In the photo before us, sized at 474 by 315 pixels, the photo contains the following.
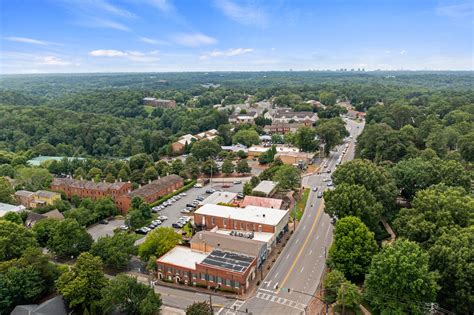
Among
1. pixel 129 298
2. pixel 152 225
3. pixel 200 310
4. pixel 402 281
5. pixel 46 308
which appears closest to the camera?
pixel 402 281

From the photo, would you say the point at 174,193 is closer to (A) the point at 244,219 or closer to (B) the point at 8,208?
(A) the point at 244,219

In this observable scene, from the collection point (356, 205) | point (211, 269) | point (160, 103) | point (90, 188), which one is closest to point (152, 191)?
point (90, 188)

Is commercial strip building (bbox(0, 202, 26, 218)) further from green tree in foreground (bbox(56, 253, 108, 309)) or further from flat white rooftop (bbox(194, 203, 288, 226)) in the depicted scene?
flat white rooftop (bbox(194, 203, 288, 226))

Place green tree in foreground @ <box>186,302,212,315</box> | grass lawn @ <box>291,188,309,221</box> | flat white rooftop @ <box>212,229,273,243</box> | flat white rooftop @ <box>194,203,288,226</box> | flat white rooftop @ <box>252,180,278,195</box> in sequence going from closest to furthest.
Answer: green tree in foreground @ <box>186,302,212,315</box> < flat white rooftop @ <box>212,229,273,243</box> < flat white rooftop @ <box>194,203,288,226</box> < grass lawn @ <box>291,188,309,221</box> < flat white rooftop @ <box>252,180,278,195</box>

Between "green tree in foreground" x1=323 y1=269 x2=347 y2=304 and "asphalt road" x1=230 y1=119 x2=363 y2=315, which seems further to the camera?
"asphalt road" x1=230 y1=119 x2=363 y2=315

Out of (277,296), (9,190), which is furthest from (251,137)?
(277,296)

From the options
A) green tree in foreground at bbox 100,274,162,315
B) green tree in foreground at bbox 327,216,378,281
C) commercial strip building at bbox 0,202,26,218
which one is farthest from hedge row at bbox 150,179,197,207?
green tree in foreground at bbox 327,216,378,281

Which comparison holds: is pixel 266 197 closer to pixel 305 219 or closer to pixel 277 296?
pixel 305 219
